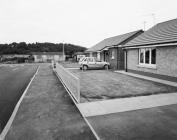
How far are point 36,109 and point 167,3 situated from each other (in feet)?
50.4

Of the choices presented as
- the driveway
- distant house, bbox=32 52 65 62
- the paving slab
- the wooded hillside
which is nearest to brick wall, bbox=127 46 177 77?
the driveway

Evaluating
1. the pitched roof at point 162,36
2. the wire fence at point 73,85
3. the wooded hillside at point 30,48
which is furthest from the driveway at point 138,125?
the wooded hillside at point 30,48

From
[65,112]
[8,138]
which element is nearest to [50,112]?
[65,112]

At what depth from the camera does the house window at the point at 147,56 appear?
1282 centimetres

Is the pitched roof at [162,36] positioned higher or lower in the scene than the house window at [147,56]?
higher

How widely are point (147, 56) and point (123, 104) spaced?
8.98m

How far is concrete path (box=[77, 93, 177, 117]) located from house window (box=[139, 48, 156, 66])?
250 inches

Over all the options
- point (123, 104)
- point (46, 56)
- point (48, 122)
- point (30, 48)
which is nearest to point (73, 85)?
point (123, 104)

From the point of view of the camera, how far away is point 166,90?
27.3 feet

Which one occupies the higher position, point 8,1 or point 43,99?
point 8,1

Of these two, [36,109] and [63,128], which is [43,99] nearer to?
[36,109]

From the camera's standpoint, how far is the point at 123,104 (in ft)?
20.2

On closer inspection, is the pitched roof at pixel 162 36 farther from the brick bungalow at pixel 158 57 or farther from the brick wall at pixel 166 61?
the brick wall at pixel 166 61

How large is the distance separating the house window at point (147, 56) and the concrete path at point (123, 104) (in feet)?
20.8
